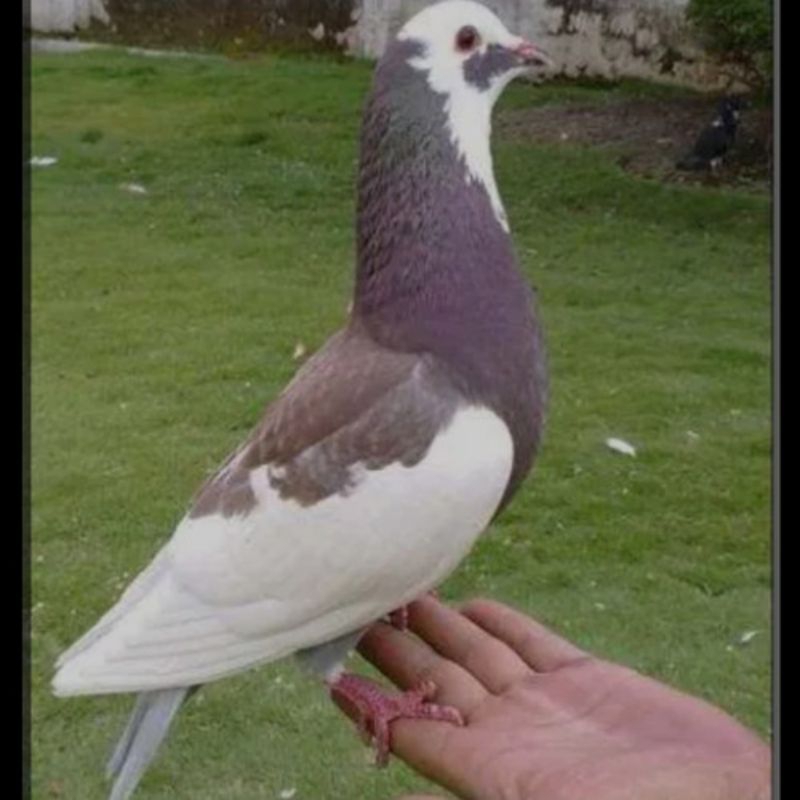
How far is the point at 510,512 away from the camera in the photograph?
4.14 metres

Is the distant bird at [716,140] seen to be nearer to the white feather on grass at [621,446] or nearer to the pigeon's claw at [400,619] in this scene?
the white feather on grass at [621,446]

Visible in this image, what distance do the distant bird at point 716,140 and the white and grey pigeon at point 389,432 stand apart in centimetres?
568

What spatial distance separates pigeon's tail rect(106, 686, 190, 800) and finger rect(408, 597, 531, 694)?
0.33m

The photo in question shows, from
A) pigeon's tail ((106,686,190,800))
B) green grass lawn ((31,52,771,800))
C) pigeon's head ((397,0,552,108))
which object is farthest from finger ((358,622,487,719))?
green grass lawn ((31,52,771,800))

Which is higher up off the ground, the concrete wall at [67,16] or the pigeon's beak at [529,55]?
the concrete wall at [67,16]

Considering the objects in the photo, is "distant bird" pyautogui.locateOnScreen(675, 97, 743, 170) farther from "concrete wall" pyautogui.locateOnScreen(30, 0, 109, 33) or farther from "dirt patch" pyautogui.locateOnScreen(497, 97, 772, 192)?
"concrete wall" pyautogui.locateOnScreen(30, 0, 109, 33)

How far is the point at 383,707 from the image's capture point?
1984mm

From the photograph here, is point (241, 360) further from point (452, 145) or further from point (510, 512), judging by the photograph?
point (452, 145)

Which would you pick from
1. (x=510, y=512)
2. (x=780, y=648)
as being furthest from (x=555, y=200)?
(x=780, y=648)

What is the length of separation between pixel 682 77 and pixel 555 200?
129cm

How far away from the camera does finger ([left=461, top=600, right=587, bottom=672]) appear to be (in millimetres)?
2117

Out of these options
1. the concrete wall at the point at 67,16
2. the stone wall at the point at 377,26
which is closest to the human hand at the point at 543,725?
the stone wall at the point at 377,26

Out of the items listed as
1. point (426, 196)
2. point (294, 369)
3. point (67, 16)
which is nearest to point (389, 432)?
point (426, 196)

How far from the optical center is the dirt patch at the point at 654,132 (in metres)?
7.48
